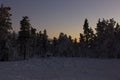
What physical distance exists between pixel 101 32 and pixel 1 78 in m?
70.7

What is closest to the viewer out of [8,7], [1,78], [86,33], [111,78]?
[1,78]

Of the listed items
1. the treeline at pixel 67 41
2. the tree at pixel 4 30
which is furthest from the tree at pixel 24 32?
the tree at pixel 4 30

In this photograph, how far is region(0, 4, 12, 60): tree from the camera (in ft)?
197

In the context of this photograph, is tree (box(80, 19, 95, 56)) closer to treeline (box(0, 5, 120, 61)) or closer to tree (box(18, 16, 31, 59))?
treeline (box(0, 5, 120, 61))

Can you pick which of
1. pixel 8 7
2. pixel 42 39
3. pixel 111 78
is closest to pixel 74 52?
pixel 42 39

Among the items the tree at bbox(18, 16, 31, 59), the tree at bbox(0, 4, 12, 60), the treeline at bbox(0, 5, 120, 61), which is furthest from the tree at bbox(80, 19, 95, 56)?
the tree at bbox(0, 4, 12, 60)

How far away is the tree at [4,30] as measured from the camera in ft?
197

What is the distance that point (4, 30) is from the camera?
62.4m

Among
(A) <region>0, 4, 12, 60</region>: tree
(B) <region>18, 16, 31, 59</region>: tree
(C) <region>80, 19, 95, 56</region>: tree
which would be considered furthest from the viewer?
(C) <region>80, 19, 95, 56</region>: tree

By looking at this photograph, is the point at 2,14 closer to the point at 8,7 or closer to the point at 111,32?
the point at 8,7

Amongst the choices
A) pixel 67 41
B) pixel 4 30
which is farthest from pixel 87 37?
pixel 4 30

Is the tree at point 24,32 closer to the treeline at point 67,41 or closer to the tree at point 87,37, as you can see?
the treeline at point 67,41

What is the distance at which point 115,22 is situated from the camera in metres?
93.8

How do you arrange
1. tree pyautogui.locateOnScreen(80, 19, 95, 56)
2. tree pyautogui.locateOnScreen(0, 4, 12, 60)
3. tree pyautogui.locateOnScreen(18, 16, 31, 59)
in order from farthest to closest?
tree pyautogui.locateOnScreen(80, 19, 95, 56) < tree pyautogui.locateOnScreen(18, 16, 31, 59) < tree pyautogui.locateOnScreen(0, 4, 12, 60)
